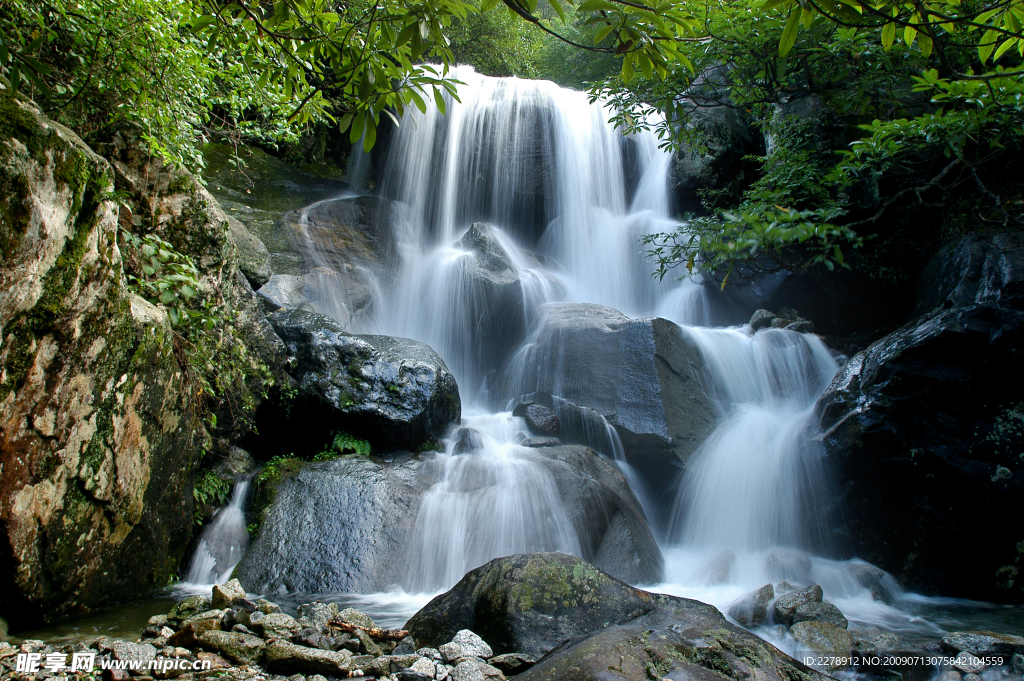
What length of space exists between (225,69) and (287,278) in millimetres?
3452

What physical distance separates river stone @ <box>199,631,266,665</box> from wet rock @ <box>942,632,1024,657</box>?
14.7 ft

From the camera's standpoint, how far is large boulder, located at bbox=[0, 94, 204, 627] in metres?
3.13

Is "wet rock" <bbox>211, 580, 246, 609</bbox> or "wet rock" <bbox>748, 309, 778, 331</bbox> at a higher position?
"wet rock" <bbox>748, 309, 778, 331</bbox>

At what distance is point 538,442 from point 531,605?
4.18 metres

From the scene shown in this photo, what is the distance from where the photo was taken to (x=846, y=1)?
1.87 meters

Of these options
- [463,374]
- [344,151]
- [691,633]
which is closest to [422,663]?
[691,633]

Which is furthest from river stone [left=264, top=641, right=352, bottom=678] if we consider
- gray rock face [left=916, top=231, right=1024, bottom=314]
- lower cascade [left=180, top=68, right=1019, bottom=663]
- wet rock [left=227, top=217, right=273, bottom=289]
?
gray rock face [left=916, top=231, right=1024, bottom=314]

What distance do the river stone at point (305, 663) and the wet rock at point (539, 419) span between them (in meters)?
5.32

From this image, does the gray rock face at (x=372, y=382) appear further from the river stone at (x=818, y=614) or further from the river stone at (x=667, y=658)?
the river stone at (x=818, y=614)

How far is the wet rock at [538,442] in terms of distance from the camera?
7.51 meters

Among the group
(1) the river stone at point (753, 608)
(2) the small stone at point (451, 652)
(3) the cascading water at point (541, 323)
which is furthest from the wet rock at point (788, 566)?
(2) the small stone at point (451, 652)

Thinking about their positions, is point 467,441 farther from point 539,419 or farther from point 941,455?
point 941,455

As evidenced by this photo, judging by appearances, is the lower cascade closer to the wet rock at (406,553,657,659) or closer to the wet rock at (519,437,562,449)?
the wet rock at (519,437,562,449)

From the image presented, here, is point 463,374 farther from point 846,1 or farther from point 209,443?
point 846,1
